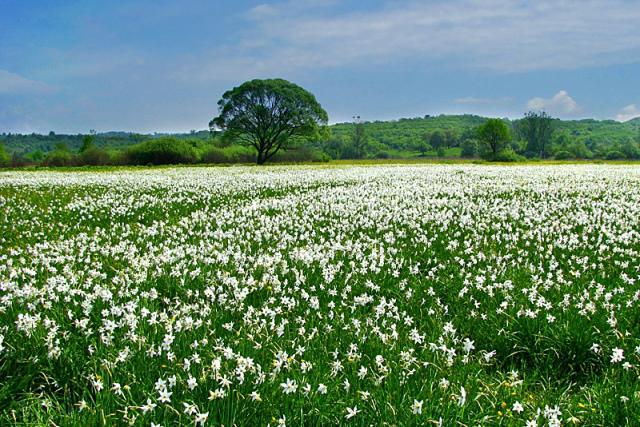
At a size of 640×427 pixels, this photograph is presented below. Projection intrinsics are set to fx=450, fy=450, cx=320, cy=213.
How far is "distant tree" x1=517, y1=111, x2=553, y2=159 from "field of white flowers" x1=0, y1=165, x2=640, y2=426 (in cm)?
15687

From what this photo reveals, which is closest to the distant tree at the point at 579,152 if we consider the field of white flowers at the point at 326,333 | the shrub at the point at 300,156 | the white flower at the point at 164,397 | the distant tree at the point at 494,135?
the distant tree at the point at 494,135

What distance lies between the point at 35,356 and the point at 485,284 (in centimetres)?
533

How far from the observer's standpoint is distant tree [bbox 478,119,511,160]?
367ft

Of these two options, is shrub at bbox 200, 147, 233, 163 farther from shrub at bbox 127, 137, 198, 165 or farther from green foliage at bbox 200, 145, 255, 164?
shrub at bbox 127, 137, 198, 165

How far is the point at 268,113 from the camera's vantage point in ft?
240

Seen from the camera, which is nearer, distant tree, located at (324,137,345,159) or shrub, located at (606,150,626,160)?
shrub, located at (606,150,626,160)

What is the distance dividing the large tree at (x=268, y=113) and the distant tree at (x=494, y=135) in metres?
56.7

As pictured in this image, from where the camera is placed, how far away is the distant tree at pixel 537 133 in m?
150

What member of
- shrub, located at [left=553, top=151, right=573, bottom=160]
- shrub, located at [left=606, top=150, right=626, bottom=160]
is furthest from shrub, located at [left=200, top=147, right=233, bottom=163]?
shrub, located at [left=606, top=150, right=626, bottom=160]

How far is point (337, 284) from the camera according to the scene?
20.3 feet

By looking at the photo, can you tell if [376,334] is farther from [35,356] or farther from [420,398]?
[35,356]

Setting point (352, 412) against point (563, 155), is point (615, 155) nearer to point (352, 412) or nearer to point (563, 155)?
point (563, 155)

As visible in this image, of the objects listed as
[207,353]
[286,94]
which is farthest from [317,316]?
[286,94]

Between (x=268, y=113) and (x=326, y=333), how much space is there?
71328mm
